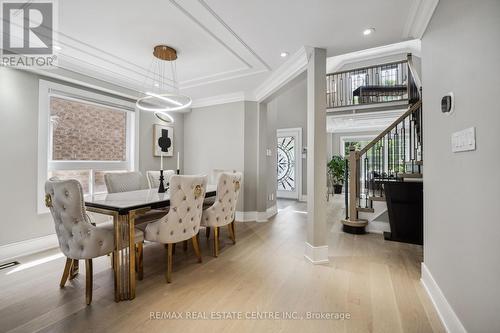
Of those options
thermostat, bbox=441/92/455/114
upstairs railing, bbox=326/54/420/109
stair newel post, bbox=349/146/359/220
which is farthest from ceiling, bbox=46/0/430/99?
upstairs railing, bbox=326/54/420/109

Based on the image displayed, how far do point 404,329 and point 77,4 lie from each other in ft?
11.8

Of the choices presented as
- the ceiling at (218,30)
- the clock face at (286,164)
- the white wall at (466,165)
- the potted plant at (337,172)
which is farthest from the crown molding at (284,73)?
the potted plant at (337,172)

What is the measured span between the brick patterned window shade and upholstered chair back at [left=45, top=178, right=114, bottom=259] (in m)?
2.03

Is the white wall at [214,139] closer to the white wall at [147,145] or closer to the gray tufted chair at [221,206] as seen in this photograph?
the white wall at [147,145]

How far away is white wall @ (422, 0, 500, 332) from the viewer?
105cm

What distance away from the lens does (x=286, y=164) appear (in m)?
7.67

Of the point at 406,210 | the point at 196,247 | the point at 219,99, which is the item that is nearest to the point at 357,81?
the point at 219,99

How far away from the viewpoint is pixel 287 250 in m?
2.96

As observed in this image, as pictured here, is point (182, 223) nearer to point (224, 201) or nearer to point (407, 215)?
point (224, 201)

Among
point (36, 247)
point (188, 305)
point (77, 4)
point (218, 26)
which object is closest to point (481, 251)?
point (188, 305)

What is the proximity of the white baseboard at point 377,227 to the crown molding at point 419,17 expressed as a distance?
107 inches

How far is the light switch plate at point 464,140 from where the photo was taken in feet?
3.95

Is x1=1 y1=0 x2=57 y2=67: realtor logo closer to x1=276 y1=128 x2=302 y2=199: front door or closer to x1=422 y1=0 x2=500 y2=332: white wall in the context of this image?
x1=422 y1=0 x2=500 y2=332: white wall

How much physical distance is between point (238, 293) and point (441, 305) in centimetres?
153
